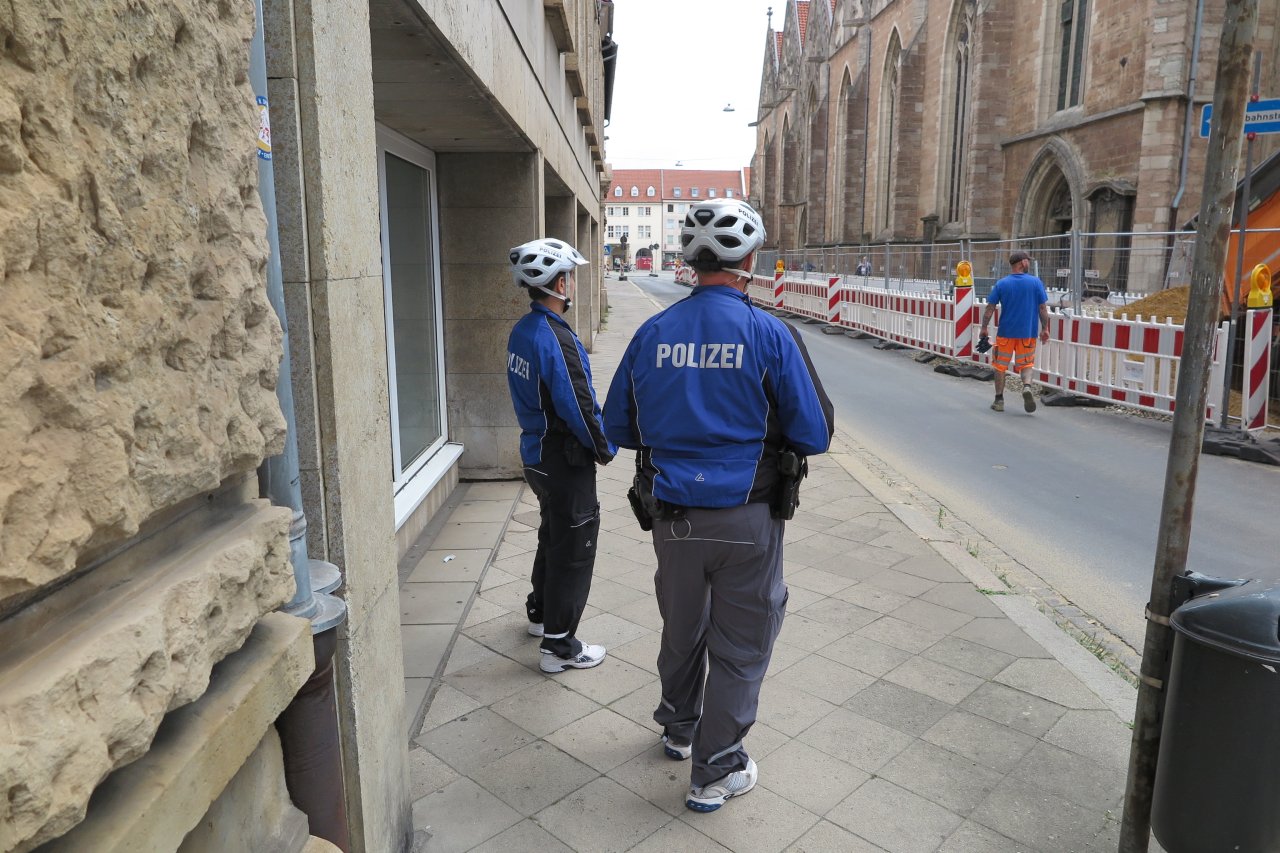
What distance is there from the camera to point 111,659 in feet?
3.84

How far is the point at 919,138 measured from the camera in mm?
39375

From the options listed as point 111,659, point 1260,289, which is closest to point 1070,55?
point 1260,289

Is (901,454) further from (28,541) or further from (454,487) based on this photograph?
(28,541)

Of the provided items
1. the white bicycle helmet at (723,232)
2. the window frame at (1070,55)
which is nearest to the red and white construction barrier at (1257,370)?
the white bicycle helmet at (723,232)

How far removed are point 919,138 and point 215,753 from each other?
A: 42009 millimetres

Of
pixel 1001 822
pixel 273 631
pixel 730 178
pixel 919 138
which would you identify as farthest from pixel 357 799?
pixel 730 178

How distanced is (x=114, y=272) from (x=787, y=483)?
229 centimetres

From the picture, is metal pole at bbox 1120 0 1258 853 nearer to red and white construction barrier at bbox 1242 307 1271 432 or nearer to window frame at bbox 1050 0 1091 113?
red and white construction barrier at bbox 1242 307 1271 432

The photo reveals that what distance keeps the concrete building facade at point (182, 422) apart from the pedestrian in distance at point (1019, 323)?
10.4 meters

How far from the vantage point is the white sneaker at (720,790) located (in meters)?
3.27

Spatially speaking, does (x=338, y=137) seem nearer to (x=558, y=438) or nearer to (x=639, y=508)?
(x=639, y=508)

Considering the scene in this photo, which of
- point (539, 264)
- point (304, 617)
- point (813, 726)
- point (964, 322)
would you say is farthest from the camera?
point (964, 322)

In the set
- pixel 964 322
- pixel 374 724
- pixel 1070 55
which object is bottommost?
pixel 374 724

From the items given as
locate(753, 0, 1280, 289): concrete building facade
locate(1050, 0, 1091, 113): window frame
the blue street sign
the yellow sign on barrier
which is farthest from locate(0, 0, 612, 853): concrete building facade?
locate(1050, 0, 1091, 113): window frame
